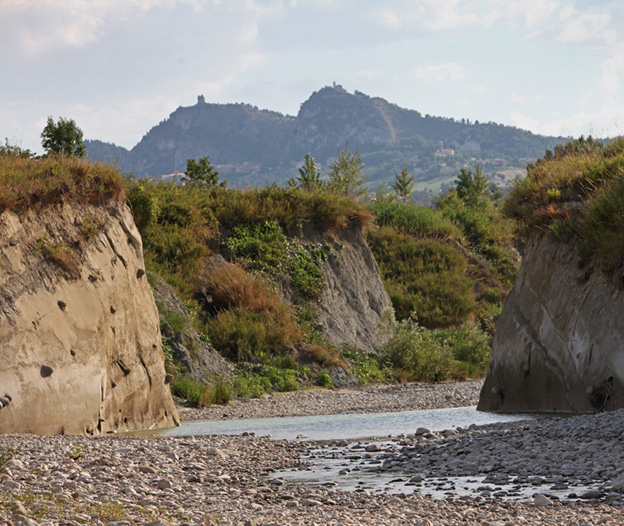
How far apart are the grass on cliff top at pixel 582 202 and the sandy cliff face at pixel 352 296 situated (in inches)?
428

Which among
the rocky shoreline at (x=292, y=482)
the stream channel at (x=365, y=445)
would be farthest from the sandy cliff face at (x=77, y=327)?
the rocky shoreline at (x=292, y=482)

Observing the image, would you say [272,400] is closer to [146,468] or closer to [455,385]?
[455,385]

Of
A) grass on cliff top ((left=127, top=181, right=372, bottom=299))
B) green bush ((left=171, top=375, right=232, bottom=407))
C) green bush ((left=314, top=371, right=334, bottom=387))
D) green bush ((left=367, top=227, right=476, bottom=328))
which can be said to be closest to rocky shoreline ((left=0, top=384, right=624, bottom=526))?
green bush ((left=171, top=375, right=232, bottom=407))

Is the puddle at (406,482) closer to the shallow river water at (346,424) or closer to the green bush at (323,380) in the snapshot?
the shallow river water at (346,424)

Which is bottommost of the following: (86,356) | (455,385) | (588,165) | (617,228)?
(455,385)

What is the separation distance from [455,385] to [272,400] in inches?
268

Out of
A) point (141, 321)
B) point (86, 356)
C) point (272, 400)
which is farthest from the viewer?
point (272, 400)

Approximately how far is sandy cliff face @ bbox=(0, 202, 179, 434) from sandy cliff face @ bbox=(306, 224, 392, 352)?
1163 cm

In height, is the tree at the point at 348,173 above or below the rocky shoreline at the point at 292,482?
above

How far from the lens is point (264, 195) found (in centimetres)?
2858

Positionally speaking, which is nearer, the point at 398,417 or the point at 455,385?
the point at 398,417

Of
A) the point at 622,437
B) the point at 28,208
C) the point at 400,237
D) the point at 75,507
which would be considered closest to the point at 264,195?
the point at 400,237

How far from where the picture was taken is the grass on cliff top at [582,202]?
1377 cm

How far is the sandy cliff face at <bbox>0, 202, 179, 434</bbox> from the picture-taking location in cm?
1139
